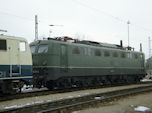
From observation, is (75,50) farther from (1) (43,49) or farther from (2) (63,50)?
(1) (43,49)

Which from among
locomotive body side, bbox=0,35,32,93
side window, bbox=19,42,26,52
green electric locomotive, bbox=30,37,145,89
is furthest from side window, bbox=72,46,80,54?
side window, bbox=19,42,26,52

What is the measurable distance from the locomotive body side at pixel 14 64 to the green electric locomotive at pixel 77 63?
2.15 metres

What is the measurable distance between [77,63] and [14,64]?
635 cm

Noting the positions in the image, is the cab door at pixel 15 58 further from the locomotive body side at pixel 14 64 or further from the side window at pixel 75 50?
the side window at pixel 75 50

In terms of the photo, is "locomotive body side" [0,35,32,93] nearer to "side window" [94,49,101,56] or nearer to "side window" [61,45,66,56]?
"side window" [61,45,66,56]

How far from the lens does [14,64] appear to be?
1169 centimetres

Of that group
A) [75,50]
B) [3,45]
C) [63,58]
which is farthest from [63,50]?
[3,45]

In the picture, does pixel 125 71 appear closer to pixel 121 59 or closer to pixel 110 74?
pixel 121 59

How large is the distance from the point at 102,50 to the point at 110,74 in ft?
8.79

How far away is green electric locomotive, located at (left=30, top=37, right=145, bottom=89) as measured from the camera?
14.9 m

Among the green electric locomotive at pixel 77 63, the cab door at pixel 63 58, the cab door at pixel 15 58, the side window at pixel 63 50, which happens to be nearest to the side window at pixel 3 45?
the cab door at pixel 15 58

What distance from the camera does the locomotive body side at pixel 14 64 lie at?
440 inches

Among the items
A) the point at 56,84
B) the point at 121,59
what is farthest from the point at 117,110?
the point at 121,59

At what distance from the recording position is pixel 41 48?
1557cm
